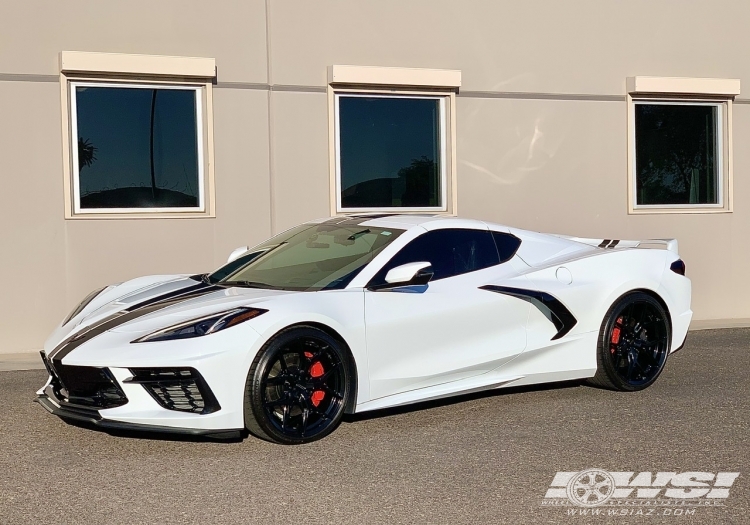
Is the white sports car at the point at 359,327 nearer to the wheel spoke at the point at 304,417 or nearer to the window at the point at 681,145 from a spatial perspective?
the wheel spoke at the point at 304,417

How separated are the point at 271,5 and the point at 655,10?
15.7 feet

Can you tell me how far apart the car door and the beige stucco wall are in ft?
14.3

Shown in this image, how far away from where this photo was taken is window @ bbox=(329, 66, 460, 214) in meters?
10.9

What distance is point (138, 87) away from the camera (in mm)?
10172

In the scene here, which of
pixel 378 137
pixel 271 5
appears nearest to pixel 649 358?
pixel 378 137

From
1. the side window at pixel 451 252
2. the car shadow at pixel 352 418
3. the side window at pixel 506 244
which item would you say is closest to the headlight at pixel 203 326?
the car shadow at pixel 352 418

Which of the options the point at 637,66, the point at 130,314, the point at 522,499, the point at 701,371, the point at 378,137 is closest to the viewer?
the point at 522,499

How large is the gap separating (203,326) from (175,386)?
1.17ft

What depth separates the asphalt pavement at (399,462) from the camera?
432 cm

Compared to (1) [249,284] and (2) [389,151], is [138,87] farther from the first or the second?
(1) [249,284]

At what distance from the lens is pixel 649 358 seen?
23.8 feet

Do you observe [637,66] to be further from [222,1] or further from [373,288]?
[373,288]

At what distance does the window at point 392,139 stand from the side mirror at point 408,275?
196 inches

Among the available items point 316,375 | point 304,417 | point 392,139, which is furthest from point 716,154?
point 304,417
